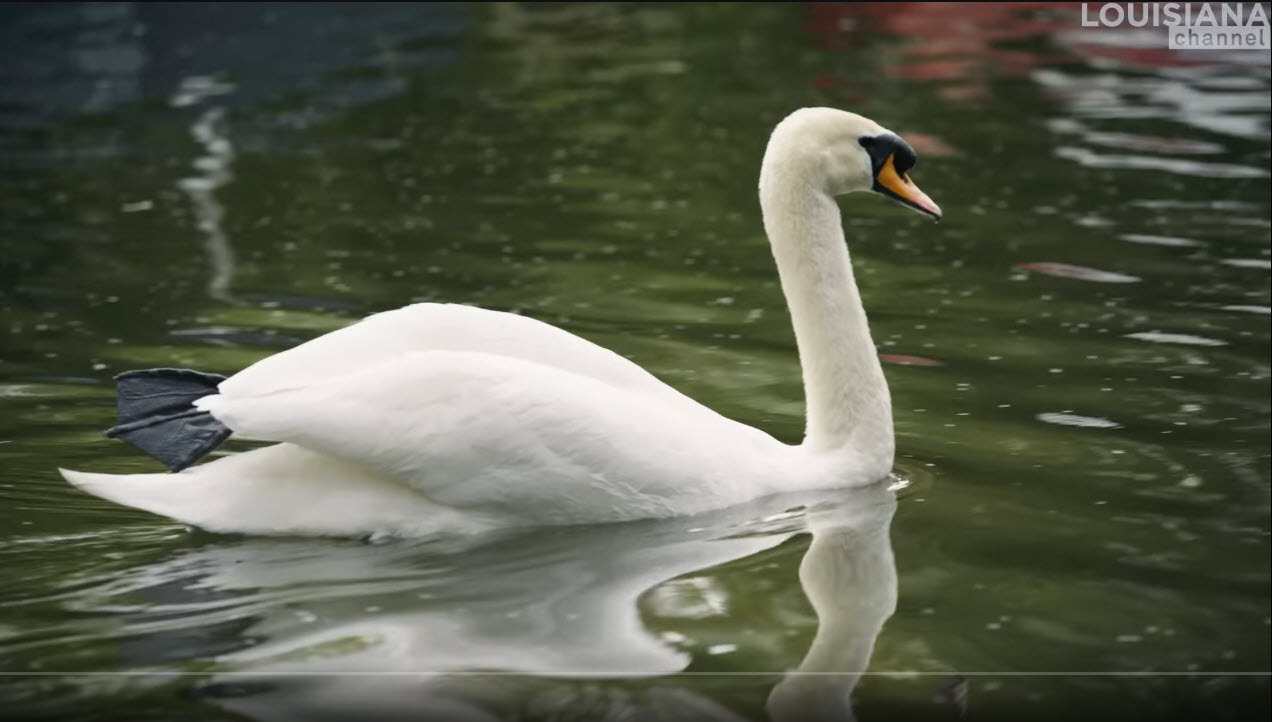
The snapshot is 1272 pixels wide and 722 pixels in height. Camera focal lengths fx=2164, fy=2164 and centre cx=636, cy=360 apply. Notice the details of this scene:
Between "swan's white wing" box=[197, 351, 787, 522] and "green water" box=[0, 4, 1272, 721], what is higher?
"swan's white wing" box=[197, 351, 787, 522]

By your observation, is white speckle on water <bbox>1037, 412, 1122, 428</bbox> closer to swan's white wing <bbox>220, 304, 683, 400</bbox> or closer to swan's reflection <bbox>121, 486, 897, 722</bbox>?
swan's reflection <bbox>121, 486, 897, 722</bbox>

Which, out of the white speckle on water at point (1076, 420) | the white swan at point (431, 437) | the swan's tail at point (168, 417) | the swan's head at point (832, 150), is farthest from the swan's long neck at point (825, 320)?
the swan's tail at point (168, 417)

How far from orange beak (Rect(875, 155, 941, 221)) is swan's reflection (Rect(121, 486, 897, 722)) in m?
0.97

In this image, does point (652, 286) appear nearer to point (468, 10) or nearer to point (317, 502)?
point (317, 502)

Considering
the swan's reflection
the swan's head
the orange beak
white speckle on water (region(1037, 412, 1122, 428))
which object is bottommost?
white speckle on water (region(1037, 412, 1122, 428))

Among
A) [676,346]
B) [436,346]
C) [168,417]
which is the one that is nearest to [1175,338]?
[676,346]

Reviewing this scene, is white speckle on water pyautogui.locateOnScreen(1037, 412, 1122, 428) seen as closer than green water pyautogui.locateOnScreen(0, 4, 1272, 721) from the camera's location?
No

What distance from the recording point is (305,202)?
12180mm

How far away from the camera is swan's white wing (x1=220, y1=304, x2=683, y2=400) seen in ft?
19.3

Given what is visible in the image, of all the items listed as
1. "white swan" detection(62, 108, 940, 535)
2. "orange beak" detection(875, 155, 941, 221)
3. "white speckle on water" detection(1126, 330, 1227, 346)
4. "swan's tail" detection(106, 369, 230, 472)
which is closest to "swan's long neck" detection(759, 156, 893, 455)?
"orange beak" detection(875, 155, 941, 221)

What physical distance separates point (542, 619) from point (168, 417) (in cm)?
121

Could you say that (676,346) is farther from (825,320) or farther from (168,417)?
(168,417)

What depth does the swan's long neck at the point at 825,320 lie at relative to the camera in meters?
6.39

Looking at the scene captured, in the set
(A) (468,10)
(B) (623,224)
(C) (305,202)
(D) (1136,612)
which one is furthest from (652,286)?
(A) (468,10)
